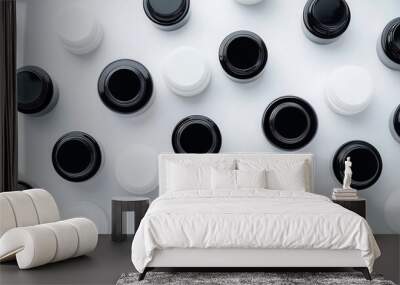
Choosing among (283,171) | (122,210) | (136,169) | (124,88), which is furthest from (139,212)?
(283,171)

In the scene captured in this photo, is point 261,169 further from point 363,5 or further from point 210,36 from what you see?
A: point 363,5

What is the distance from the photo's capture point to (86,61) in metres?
6.95

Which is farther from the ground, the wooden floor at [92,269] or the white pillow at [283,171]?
the white pillow at [283,171]

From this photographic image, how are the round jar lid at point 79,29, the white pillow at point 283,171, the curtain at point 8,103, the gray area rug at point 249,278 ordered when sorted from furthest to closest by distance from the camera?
1. the round jar lid at point 79,29
2. the curtain at point 8,103
3. the white pillow at point 283,171
4. the gray area rug at point 249,278

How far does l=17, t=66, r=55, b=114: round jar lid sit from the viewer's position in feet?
22.2

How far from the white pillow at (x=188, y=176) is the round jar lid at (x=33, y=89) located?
1668 mm

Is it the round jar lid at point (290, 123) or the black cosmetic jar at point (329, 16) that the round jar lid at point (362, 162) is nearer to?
the round jar lid at point (290, 123)

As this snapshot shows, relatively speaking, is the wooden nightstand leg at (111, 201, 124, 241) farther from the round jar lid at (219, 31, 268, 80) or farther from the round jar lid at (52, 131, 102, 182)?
the round jar lid at (219, 31, 268, 80)

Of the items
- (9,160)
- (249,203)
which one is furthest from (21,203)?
(249,203)

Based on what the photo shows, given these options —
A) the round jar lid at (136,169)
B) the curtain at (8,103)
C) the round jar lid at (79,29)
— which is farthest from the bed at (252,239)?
the round jar lid at (79,29)

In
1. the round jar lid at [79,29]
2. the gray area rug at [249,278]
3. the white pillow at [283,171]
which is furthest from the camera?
the round jar lid at [79,29]

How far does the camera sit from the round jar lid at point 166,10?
6.66 meters

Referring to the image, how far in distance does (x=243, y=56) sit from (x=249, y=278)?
2.92m

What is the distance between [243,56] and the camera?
6.68m
